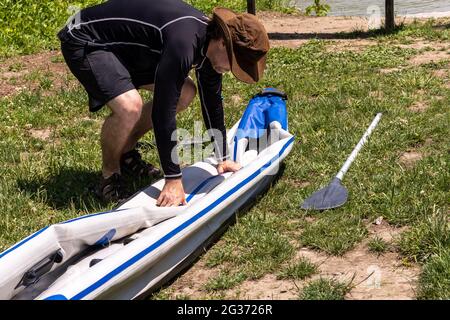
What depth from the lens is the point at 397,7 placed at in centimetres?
1287

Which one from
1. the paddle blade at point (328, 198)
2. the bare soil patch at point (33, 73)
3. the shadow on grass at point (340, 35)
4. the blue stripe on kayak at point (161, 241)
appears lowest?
the paddle blade at point (328, 198)

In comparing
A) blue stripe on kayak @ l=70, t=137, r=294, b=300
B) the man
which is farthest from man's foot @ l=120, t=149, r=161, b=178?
blue stripe on kayak @ l=70, t=137, r=294, b=300

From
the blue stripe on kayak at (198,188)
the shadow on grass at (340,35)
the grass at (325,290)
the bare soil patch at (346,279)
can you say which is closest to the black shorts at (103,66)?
the blue stripe on kayak at (198,188)

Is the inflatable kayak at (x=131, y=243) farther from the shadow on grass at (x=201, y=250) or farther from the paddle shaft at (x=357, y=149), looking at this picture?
the paddle shaft at (x=357, y=149)

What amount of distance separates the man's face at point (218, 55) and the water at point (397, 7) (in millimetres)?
7991

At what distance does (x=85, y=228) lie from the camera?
12.7ft

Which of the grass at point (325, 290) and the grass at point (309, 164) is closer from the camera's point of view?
the grass at point (325, 290)

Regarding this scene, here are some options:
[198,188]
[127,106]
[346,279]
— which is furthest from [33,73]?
[346,279]

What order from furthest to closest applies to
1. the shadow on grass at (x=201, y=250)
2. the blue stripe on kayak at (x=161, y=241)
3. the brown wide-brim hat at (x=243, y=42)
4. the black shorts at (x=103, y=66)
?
the black shorts at (x=103, y=66) < the brown wide-brim hat at (x=243, y=42) < the shadow on grass at (x=201, y=250) < the blue stripe on kayak at (x=161, y=241)

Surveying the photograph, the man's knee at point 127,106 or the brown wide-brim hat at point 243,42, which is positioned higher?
the brown wide-brim hat at point 243,42

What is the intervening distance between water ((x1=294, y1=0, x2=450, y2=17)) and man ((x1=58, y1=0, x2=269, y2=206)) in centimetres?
761

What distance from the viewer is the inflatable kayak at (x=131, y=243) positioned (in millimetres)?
3388

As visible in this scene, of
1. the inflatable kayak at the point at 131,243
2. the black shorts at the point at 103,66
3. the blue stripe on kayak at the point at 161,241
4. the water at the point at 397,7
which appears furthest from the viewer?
the water at the point at 397,7

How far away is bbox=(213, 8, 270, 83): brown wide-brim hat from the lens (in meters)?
4.06
